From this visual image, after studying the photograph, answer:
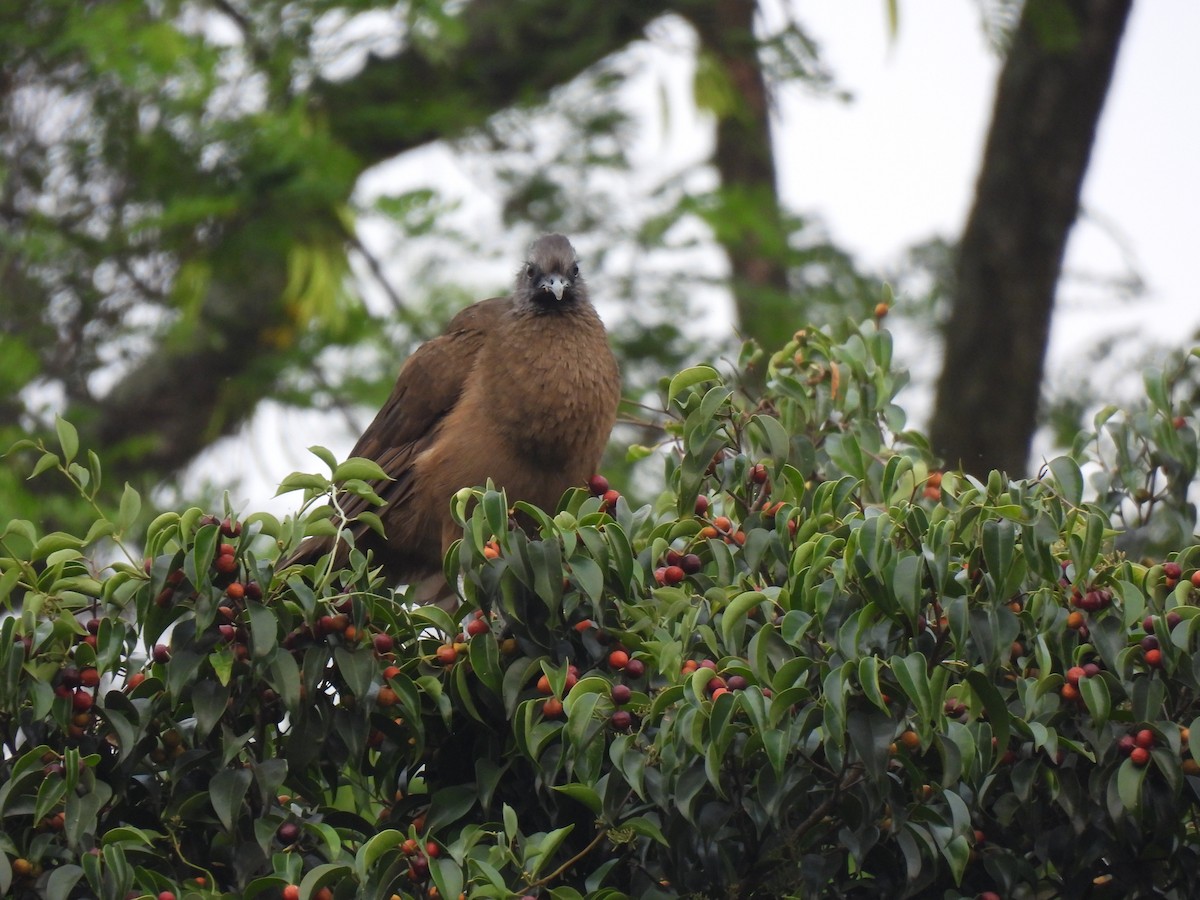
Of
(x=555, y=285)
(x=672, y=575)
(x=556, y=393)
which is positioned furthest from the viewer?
(x=555, y=285)

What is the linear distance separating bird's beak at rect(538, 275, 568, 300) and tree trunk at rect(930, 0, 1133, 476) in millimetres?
2688

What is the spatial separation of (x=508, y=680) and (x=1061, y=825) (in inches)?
36.6

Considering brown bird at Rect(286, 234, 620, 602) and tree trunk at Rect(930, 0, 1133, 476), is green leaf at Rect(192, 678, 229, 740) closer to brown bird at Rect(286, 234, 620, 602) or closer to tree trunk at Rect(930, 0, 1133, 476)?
brown bird at Rect(286, 234, 620, 602)

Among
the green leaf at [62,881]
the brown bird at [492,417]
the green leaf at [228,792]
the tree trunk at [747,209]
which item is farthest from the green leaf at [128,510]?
the tree trunk at [747,209]

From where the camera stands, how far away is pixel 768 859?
2.43 metres

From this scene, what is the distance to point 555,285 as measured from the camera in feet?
14.6

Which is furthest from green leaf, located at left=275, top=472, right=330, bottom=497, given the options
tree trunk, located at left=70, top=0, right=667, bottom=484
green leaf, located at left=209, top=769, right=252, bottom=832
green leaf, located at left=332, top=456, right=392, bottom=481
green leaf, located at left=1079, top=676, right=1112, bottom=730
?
tree trunk, located at left=70, top=0, right=667, bottom=484

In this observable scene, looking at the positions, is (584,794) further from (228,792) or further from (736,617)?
(228,792)

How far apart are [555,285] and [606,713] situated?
2.18 metres

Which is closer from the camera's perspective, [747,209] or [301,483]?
[301,483]

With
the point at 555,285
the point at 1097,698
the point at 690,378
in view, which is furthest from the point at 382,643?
the point at 555,285

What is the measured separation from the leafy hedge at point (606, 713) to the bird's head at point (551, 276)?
182 cm

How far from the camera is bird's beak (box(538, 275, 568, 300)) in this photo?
4.45m

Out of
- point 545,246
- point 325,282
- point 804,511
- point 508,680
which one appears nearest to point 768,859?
point 508,680
